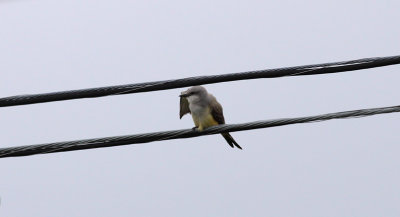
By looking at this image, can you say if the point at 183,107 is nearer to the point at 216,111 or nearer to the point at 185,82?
the point at 216,111

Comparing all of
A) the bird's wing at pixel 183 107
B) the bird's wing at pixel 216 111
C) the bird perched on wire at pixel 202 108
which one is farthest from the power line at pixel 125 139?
the bird's wing at pixel 183 107

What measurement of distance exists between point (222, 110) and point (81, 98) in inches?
155

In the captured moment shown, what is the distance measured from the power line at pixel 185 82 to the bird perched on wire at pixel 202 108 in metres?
3.01

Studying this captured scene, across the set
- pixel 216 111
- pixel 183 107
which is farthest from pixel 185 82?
pixel 183 107

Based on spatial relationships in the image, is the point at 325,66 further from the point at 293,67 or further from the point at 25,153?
the point at 25,153

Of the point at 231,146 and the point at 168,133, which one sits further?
the point at 231,146

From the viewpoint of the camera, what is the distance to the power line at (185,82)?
28.0ft

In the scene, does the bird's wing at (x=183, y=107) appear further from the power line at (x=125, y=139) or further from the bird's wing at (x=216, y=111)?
the power line at (x=125, y=139)

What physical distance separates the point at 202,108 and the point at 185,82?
3197 mm

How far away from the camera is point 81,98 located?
28.2 feet

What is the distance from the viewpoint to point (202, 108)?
38.5 feet

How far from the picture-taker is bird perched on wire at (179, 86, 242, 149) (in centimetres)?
1172

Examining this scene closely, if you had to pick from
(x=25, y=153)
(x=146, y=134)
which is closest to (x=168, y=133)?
(x=146, y=134)

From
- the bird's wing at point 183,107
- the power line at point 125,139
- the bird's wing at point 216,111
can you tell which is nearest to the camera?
the power line at point 125,139
